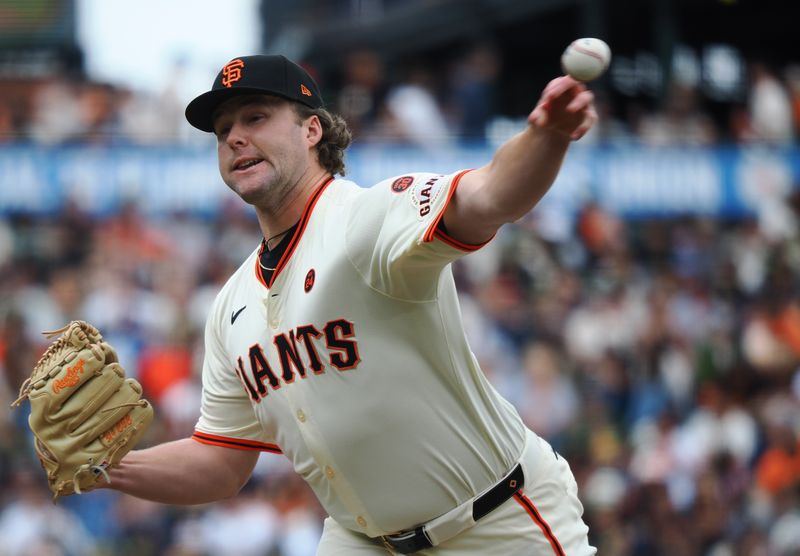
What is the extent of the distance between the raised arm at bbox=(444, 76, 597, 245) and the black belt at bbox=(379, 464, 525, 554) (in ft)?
3.60

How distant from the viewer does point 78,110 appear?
12.4 metres

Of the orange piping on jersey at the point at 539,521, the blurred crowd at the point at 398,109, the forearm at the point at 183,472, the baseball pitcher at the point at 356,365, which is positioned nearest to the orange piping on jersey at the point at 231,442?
the forearm at the point at 183,472

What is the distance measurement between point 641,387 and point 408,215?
8.10 m

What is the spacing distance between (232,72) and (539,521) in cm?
172

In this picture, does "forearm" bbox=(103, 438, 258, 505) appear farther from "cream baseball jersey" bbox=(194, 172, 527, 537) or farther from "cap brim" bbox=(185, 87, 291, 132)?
"cap brim" bbox=(185, 87, 291, 132)

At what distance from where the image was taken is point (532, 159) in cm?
291

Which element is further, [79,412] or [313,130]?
[313,130]

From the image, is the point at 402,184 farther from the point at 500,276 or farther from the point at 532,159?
the point at 500,276

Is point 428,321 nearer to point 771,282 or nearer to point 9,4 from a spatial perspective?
point 771,282

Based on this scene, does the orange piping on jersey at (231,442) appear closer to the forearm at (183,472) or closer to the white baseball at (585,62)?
the forearm at (183,472)

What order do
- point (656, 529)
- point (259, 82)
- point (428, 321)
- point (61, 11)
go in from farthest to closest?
point (61, 11) → point (656, 529) → point (259, 82) → point (428, 321)

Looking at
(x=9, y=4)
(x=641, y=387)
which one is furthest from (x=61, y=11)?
(x=641, y=387)

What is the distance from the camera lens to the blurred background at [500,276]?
967cm

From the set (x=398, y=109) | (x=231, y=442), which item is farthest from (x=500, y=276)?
(x=231, y=442)
